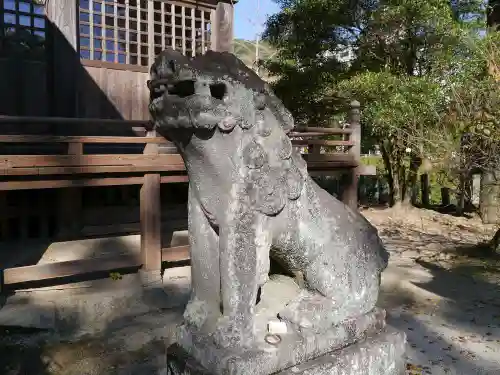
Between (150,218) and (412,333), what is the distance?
3.65 metres

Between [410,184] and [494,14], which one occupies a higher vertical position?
[494,14]

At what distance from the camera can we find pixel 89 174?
591cm

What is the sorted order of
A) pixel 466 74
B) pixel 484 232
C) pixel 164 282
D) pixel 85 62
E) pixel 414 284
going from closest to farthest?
pixel 164 282, pixel 414 284, pixel 85 62, pixel 466 74, pixel 484 232

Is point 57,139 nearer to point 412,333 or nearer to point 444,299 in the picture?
point 412,333

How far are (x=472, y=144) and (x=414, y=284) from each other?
307cm

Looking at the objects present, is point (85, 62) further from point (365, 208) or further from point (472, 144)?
point (365, 208)

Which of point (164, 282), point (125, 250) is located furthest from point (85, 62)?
point (164, 282)

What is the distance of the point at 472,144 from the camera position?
27.4 feet

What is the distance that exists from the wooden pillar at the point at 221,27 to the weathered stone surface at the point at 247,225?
688 centimetres

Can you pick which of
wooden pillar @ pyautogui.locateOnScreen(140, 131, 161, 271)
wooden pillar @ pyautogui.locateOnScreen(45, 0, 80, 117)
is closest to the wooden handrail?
wooden pillar @ pyautogui.locateOnScreen(140, 131, 161, 271)

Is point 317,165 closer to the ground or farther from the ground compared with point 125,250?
farther from the ground

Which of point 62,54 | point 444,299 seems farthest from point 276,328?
point 62,54

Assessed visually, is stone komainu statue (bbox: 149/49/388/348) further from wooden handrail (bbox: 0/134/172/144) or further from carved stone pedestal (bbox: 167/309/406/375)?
wooden handrail (bbox: 0/134/172/144)

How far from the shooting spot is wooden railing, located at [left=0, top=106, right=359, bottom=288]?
5402mm
